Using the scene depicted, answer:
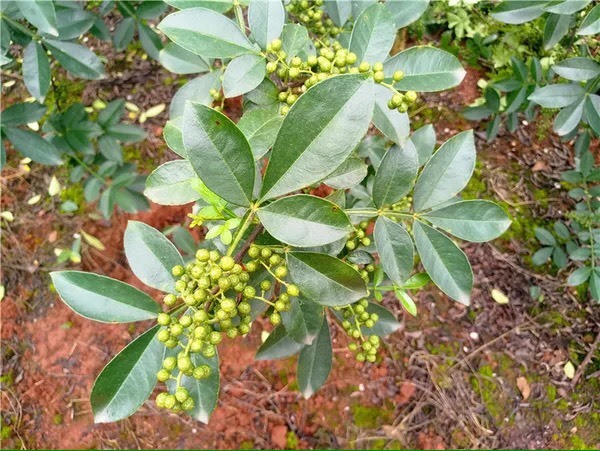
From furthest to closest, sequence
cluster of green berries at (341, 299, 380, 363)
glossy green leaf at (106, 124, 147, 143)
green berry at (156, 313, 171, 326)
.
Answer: glossy green leaf at (106, 124, 147, 143) < cluster of green berries at (341, 299, 380, 363) < green berry at (156, 313, 171, 326)

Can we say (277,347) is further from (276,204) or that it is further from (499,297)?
(499,297)

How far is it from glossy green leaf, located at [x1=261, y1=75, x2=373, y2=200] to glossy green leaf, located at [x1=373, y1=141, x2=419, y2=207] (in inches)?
12.1

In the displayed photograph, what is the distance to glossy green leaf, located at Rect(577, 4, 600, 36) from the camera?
1.20 metres

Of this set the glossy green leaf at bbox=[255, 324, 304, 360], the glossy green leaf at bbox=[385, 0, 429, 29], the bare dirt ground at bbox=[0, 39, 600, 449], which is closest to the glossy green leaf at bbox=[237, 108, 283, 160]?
the glossy green leaf at bbox=[385, 0, 429, 29]

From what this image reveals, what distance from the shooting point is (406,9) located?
1.27 meters

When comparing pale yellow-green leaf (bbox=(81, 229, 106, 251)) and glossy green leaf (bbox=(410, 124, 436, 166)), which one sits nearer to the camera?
glossy green leaf (bbox=(410, 124, 436, 166))

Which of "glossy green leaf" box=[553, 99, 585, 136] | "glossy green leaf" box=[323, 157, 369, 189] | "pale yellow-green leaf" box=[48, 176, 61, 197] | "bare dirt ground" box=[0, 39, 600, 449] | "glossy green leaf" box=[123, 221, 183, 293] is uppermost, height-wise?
"glossy green leaf" box=[323, 157, 369, 189]

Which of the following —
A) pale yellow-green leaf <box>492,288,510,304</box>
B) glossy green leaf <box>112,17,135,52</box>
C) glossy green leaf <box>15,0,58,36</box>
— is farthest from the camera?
pale yellow-green leaf <box>492,288,510,304</box>

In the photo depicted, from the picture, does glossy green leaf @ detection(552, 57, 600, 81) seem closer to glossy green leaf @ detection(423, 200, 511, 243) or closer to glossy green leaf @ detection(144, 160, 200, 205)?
glossy green leaf @ detection(423, 200, 511, 243)

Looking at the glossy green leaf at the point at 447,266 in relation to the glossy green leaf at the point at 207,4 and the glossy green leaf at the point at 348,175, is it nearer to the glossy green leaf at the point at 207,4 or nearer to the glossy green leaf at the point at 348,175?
the glossy green leaf at the point at 348,175

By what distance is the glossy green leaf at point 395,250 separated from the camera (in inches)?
41.8

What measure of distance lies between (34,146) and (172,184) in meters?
1.07

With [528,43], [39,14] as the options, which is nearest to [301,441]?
[39,14]

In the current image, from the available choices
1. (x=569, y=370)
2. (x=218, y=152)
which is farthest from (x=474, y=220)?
(x=569, y=370)
